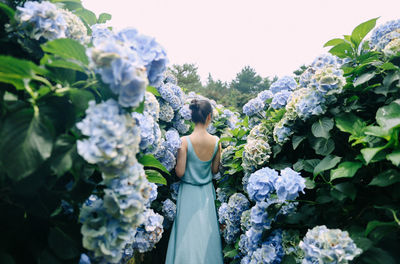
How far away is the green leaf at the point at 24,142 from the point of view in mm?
737

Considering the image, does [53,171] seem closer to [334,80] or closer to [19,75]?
[19,75]

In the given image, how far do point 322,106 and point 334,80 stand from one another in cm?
18

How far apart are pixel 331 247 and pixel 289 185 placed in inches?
15.5

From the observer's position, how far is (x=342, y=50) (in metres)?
1.85

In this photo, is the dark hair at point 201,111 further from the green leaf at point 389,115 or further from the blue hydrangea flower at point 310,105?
the green leaf at point 389,115

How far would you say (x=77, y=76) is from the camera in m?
1.10

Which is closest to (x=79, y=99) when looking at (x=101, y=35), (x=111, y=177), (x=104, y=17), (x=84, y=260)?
(x=111, y=177)

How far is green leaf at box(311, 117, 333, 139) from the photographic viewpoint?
5.13ft

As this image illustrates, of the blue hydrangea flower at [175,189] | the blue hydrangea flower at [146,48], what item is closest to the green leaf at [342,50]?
the blue hydrangea flower at [146,48]

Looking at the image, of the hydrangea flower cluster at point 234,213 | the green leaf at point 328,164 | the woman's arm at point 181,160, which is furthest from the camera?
the woman's arm at point 181,160

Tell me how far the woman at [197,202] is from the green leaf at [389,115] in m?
2.10

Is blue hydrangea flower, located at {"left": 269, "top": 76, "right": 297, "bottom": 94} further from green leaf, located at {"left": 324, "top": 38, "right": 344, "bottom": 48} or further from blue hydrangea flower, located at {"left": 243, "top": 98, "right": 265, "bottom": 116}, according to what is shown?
green leaf, located at {"left": 324, "top": 38, "right": 344, "bottom": 48}

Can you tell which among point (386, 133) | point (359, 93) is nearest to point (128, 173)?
point (386, 133)

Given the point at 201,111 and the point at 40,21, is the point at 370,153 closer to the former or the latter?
the point at 40,21
